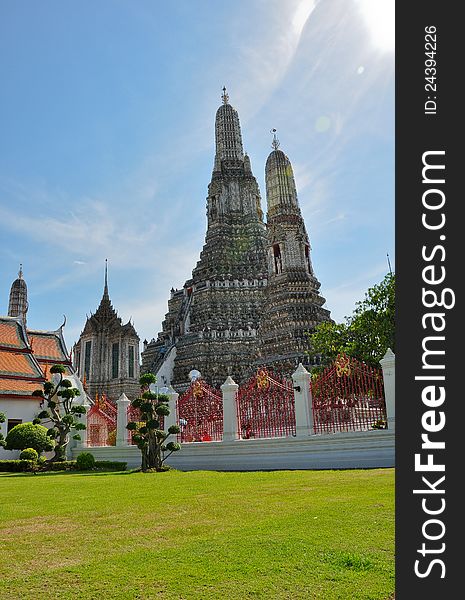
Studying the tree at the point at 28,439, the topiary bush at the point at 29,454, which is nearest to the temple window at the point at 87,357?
the tree at the point at 28,439

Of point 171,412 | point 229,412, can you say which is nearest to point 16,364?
point 171,412

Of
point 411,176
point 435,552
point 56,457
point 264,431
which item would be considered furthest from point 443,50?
point 56,457

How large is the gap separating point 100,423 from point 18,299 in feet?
135

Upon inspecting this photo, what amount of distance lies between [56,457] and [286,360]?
62.0ft

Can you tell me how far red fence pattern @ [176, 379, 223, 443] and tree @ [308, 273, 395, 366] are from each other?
5763 mm

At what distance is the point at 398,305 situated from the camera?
3303mm

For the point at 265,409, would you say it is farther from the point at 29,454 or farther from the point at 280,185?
the point at 280,185

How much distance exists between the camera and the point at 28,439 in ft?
60.2

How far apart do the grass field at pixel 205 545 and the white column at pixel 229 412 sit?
22.4ft

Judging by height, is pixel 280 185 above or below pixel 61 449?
above

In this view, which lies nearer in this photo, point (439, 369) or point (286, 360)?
point (439, 369)

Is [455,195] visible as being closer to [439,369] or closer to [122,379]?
[439,369]

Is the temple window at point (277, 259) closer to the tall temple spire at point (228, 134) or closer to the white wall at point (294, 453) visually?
the tall temple spire at point (228, 134)

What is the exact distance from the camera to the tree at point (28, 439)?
18312 millimetres
